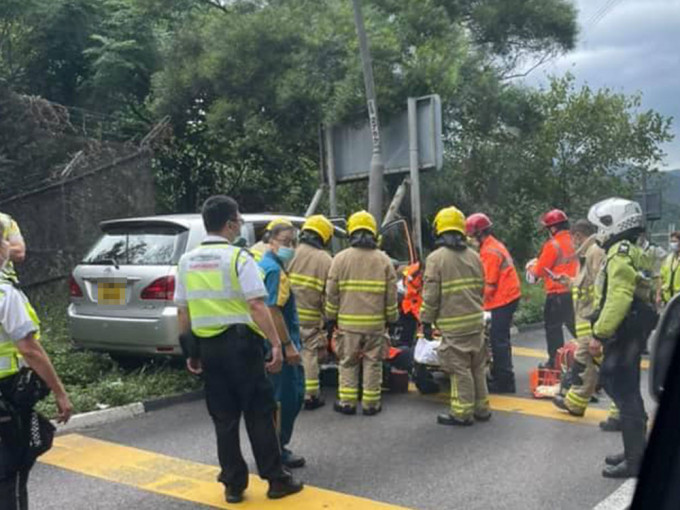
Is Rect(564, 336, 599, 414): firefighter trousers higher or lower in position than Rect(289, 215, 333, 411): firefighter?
lower

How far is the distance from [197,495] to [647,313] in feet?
9.94

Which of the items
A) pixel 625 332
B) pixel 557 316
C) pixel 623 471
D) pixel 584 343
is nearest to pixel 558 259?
pixel 557 316

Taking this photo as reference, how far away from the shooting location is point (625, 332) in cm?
521

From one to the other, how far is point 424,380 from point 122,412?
2735mm

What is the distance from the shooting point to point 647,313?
523 cm

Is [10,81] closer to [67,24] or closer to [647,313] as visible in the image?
[67,24]

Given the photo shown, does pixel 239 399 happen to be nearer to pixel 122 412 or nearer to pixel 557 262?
pixel 122 412

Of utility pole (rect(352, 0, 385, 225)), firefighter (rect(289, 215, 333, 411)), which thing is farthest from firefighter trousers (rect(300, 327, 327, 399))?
utility pole (rect(352, 0, 385, 225))

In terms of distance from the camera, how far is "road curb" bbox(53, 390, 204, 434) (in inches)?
262

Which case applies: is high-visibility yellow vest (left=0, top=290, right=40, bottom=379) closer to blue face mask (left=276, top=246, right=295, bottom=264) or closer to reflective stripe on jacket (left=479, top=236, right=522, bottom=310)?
blue face mask (left=276, top=246, right=295, bottom=264)

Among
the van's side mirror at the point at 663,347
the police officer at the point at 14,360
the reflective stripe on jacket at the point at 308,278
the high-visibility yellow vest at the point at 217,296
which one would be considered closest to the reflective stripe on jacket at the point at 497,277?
the reflective stripe on jacket at the point at 308,278

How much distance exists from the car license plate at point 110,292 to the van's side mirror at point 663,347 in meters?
5.80

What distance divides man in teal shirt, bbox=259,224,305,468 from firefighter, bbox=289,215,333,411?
149cm

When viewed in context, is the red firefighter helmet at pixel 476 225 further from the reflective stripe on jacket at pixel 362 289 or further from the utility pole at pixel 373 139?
the utility pole at pixel 373 139
